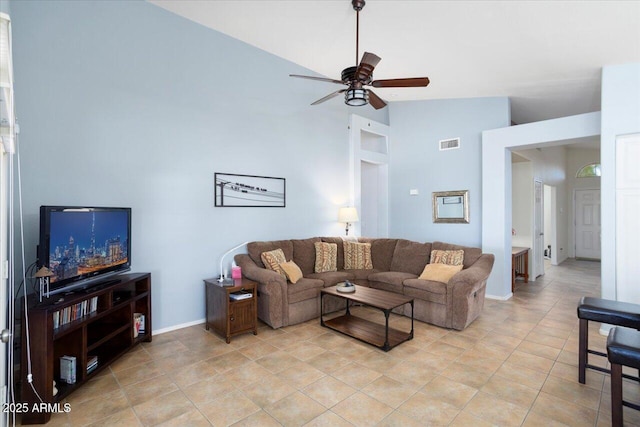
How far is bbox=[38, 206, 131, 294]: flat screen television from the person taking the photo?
2375 millimetres

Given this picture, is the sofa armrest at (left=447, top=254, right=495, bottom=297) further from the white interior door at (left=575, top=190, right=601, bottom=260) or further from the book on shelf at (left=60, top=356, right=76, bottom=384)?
the white interior door at (left=575, top=190, right=601, bottom=260)

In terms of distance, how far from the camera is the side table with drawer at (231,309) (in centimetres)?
334

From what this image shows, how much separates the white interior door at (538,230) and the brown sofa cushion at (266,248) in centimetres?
505

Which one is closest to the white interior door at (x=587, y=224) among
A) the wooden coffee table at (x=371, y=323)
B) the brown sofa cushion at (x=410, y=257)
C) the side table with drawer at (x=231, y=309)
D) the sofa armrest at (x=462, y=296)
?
the brown sofa cushion at (x=410, y=257)

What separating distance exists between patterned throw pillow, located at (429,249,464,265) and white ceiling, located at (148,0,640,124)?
97.6 inches

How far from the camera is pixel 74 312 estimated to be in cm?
242

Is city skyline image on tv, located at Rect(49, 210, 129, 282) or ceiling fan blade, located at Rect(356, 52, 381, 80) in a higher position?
ceiling fan blade, located at Rect(356, 52, 381, 80)

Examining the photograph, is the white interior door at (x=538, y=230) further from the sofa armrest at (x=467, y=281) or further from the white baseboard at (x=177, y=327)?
the white baseboard at (x=177, y=327)

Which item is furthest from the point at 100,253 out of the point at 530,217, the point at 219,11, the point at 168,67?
the point at 530,217

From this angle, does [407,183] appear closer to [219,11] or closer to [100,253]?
[219,11]

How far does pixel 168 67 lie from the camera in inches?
143

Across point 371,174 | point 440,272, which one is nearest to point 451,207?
point 371,174

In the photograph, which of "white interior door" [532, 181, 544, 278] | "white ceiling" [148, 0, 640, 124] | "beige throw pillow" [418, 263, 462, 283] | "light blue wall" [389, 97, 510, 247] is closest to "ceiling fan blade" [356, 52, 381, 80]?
"white ceiling" [148, 0, 640, 124]

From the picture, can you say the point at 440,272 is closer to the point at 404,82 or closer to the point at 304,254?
the point at 304,254
